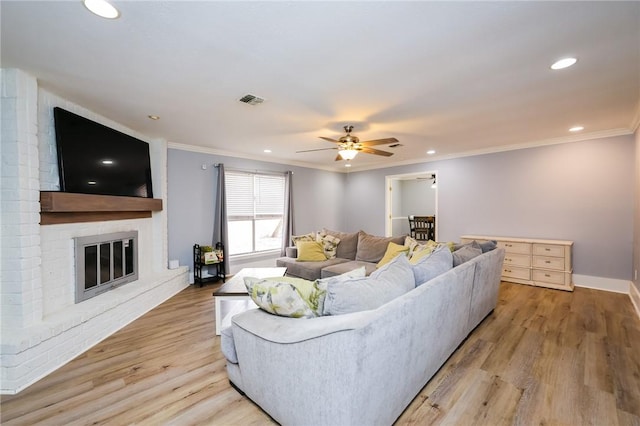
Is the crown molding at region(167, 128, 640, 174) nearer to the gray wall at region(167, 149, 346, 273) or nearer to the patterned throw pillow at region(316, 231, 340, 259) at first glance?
the gray wall at region(167, 149, 346, 273)

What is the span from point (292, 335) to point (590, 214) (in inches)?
206

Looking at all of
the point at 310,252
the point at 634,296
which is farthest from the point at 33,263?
the point at 634,296

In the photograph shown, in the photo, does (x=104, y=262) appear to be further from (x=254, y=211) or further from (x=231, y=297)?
(x=254, y=211)

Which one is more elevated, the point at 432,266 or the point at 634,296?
the point at 432,266

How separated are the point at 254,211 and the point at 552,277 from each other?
5278 millimetres

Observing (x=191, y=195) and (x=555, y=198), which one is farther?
(x=191, y=195)

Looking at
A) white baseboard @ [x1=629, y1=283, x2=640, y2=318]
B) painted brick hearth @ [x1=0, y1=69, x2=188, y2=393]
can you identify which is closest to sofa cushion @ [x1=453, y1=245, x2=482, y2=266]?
white baseboard @ [x1=629, y1=283, x2=640, y2=318]

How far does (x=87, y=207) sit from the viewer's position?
9.33ft

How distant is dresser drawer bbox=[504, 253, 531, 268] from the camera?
180 inches

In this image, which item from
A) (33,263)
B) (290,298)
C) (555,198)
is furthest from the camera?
(555,198)

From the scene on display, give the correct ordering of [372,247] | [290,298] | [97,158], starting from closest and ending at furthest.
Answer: [290,298]
[97,158]
[372,247]

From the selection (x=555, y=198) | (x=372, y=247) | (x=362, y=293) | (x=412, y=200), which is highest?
(x=412, y=200)

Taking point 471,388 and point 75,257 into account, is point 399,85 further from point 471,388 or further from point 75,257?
point 75,257

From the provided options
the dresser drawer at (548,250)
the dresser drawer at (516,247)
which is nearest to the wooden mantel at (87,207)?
the dresser drawer at (516,247)
